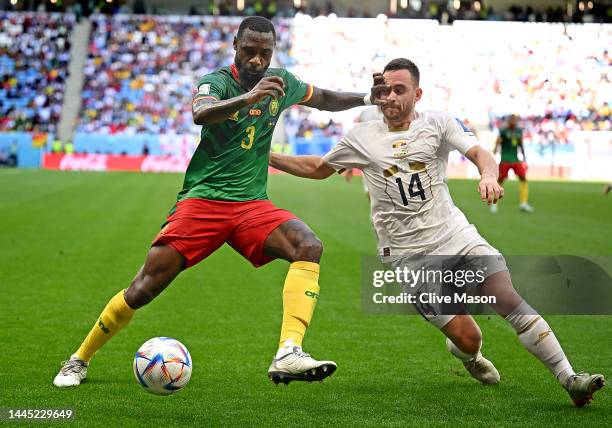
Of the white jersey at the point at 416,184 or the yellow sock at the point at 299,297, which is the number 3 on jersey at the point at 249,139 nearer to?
the white jersey at the point at 416,184

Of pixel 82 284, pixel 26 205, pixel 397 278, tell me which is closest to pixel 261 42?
pixel 397 278

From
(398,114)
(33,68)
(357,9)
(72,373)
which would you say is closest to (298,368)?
(72,373)

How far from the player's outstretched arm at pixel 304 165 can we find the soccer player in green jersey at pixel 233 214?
0.92 ft

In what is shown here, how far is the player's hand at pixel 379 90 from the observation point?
595 centimetres

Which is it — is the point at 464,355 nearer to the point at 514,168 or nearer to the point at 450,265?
the point at 450,265

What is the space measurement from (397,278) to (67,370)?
2.20 m

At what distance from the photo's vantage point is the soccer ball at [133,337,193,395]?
545 centimetres

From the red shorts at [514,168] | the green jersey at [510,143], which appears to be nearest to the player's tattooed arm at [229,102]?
the red shorts at [514,168]

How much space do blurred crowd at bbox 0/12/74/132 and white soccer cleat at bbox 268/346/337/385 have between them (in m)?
42.6

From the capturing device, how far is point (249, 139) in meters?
6.09

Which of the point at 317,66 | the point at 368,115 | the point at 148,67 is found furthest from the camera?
the point at 148,67

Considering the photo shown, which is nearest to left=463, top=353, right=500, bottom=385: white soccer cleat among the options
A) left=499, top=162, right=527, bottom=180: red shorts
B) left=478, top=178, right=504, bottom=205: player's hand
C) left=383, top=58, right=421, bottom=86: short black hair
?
left=478, top=178, right=504, bottom=205: player's hand

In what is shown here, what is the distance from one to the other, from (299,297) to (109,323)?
1.37m

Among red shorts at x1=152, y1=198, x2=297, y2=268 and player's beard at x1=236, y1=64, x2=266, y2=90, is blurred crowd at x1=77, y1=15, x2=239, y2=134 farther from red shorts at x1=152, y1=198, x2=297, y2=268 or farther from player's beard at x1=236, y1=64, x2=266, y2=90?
red shorts at x1=152, y1=198, x2=297, y2=268
